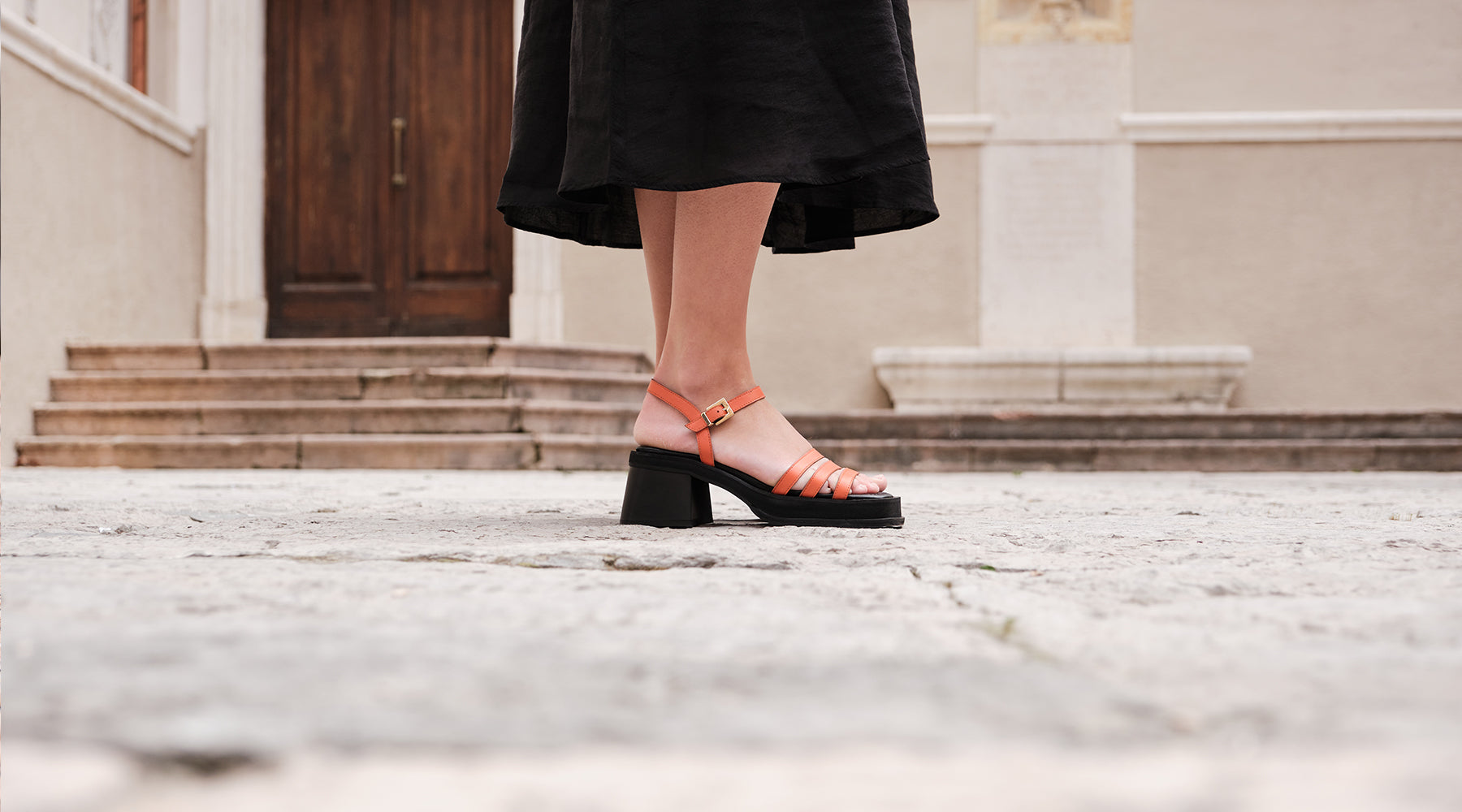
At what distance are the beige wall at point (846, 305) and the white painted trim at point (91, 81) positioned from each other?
6.96ft

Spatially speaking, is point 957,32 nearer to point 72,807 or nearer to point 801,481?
point 801,481

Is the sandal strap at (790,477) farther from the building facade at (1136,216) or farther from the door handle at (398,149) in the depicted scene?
the door handle at (398,149)

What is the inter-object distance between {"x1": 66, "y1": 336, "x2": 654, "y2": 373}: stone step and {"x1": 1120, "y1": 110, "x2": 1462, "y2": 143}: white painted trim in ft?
10.6

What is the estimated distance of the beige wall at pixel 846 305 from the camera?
17.5ft

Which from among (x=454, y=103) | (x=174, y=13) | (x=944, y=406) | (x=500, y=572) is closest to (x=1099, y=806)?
(x=500, y=572)

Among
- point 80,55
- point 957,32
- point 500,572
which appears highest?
point 957,32

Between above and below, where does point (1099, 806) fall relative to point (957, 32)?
below

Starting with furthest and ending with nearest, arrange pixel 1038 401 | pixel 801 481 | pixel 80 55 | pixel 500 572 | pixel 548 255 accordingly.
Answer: pixel 548 255 → pixel 1038 401 → pixel 80 55 → pixel 801 481 → pixel 500 572

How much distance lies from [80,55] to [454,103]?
174cm

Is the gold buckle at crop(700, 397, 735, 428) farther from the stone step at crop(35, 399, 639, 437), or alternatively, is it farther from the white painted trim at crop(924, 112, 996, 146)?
the white painted trim at crop(924, 112, 996, 146)

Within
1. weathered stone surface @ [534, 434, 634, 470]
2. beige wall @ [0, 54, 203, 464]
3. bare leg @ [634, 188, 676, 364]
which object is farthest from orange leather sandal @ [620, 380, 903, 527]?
beige wall @ [0, 54, 203, 464]

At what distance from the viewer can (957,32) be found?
17.4ft

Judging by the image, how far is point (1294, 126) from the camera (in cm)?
528

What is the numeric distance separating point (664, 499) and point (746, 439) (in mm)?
136
